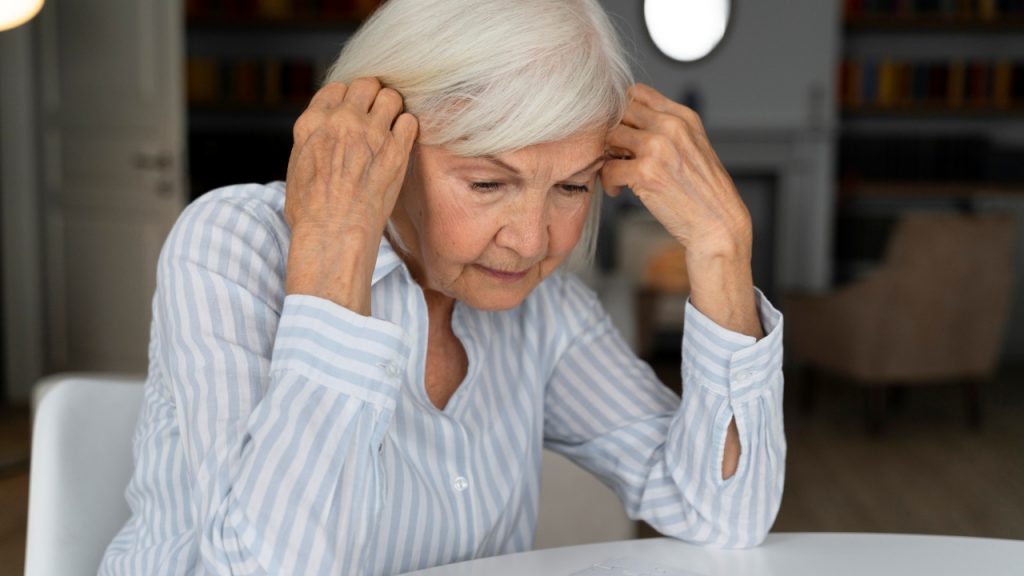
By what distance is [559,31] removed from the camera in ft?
3.37

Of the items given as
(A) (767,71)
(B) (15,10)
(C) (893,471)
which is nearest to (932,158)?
(A) (767,71)

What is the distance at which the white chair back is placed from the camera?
1.03m

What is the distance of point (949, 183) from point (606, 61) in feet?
18.1

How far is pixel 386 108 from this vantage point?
1.00 meters

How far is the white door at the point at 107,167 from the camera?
412 cm

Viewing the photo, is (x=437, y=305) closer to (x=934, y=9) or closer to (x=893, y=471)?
(x=893, y=471)

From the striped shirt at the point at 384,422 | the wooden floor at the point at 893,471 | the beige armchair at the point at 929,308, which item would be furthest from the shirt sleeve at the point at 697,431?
the beige armchair at the point at 929,308

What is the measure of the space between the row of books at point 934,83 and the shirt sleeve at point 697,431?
526 centimetres

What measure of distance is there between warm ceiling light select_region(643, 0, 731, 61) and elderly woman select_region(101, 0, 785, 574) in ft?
5.22

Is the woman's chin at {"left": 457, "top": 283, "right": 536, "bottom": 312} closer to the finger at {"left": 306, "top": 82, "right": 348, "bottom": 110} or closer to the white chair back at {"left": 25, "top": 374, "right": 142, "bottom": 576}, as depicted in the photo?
the finger at {"left": 306, "top": 82, "right": 348, "bottom": 110}

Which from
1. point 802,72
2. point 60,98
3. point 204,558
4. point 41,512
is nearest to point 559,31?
point 204,558

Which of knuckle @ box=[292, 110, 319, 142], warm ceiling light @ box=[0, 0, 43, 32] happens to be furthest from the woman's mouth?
warm ceiling light @ box=[0, 0, 43, 32]

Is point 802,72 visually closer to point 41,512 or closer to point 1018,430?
point 1018,430

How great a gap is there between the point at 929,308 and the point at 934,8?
2.30m
